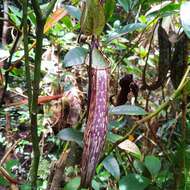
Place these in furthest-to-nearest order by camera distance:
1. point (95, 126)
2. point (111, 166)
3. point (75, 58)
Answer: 1. point (111, 166)
2. point (75, 58)
3. point (95, 126)

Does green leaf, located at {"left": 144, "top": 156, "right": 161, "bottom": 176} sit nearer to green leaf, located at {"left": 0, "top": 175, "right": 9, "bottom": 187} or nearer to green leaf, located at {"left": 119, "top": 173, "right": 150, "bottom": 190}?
green leaf, located at {"left": 119, "top": 173, "right": 150, "bottom": 190}

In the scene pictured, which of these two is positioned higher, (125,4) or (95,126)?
(125,4)

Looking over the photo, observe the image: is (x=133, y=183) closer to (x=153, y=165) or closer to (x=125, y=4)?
(x=153, y=165)

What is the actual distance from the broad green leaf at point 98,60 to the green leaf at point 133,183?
32 centimetres

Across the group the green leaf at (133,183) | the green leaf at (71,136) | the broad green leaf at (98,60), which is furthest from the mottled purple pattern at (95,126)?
Answer: the green leaf at (133,183)

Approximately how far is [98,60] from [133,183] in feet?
1.08

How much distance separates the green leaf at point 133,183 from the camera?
2.32 feet

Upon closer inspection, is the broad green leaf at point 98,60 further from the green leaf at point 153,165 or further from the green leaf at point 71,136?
the green leaf at point 153,165

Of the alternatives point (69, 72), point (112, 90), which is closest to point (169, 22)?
point (112, 90)

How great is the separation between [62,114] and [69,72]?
0.25 m

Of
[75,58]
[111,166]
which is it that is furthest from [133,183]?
[75,58]

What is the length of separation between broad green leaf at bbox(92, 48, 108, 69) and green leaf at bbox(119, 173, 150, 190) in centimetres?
32

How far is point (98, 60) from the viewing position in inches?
18.8

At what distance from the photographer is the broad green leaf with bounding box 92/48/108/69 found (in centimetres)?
47
